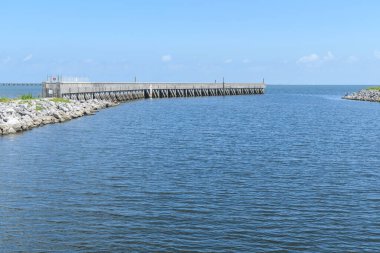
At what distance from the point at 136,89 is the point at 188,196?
107 m

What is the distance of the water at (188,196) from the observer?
58.0 ft

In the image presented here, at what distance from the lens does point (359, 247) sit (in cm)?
1716

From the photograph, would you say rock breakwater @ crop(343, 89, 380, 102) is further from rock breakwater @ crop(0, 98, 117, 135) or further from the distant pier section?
rock breakwater @ crop(0, 98, 117, 135)

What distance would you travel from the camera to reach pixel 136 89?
129 meters

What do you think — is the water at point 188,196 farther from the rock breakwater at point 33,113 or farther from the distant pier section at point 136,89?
the distant pier section at point 136,89

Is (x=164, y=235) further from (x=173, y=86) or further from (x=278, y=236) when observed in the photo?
(x=173, y=86)

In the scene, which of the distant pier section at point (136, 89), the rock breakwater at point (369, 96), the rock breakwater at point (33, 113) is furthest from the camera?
the rock breakwater at point (369, 96)

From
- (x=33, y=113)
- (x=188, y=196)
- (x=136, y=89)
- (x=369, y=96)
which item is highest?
(x=136, y=89)

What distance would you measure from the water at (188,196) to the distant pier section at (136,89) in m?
44.0

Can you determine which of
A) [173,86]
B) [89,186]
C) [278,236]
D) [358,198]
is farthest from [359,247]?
[173,86]

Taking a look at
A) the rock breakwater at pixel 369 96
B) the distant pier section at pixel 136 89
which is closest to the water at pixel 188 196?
the distant pier section at pixel 136 89

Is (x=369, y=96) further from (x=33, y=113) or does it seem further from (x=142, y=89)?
(x=33, y=113)

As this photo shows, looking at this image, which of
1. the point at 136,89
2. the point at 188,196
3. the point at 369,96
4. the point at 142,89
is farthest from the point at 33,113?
the point at 369,96

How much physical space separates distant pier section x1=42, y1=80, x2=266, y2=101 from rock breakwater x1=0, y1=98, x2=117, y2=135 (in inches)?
364
